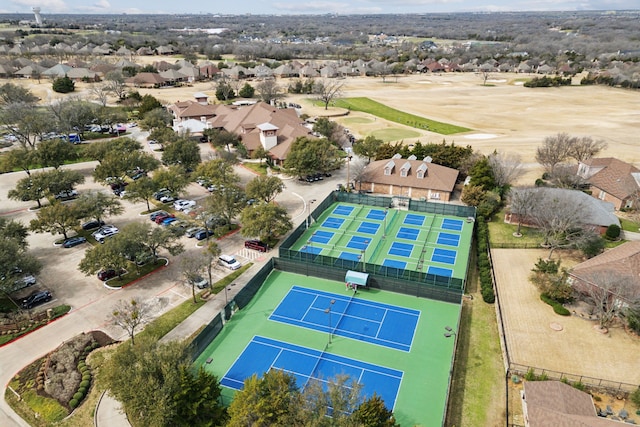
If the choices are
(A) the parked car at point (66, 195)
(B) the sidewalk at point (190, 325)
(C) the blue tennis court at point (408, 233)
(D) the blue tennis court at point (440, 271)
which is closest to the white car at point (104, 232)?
(A) the parked car at point (66, 195)

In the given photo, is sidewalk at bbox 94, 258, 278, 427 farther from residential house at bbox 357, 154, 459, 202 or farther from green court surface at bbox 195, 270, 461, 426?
residential house at bbox 357, 154, 459, 202

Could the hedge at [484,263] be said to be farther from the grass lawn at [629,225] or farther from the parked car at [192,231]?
the parked car at [192,231]

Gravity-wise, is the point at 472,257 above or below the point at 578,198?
below

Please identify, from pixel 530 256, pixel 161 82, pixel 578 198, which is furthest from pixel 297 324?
pixel 161 82

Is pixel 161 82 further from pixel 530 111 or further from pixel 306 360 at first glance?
pixel 306 360

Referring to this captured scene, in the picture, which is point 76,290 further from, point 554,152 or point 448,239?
point 554,152

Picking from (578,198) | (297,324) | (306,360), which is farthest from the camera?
(578,198)
